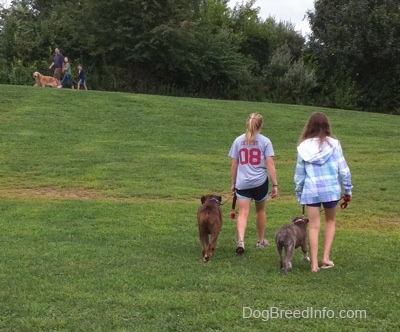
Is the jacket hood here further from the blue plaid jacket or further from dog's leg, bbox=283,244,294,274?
dog's leg, bbox=283,244,294,274

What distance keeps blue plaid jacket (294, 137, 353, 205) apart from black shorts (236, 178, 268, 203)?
3.09 feet

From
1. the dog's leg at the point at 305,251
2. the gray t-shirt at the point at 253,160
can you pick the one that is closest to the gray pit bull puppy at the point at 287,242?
the dog's leg at the point at 305,251

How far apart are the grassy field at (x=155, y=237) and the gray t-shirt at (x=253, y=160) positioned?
983mm

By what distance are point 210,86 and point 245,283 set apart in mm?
34797

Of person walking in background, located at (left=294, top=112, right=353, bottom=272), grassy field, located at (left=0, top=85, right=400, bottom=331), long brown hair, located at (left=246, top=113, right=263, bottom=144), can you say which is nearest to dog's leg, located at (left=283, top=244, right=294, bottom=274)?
grassy field, located at (left=0, top=85, right=400, bottom=331)

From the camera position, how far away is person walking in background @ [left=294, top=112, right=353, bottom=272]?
683cm

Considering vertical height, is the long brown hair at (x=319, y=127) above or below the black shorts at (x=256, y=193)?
above

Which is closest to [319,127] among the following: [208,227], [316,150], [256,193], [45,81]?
[316,150]

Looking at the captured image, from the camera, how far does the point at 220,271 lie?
22.1 feet

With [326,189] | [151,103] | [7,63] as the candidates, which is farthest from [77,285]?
[7,63]

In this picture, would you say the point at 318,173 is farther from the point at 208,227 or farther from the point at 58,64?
the point at 58,64

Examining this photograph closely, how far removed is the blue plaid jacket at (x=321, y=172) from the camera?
6.83m

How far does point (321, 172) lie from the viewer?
685cm

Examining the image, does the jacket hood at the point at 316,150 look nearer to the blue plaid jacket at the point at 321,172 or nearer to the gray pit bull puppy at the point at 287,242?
the blue plaid jacket at the point at 321,172
